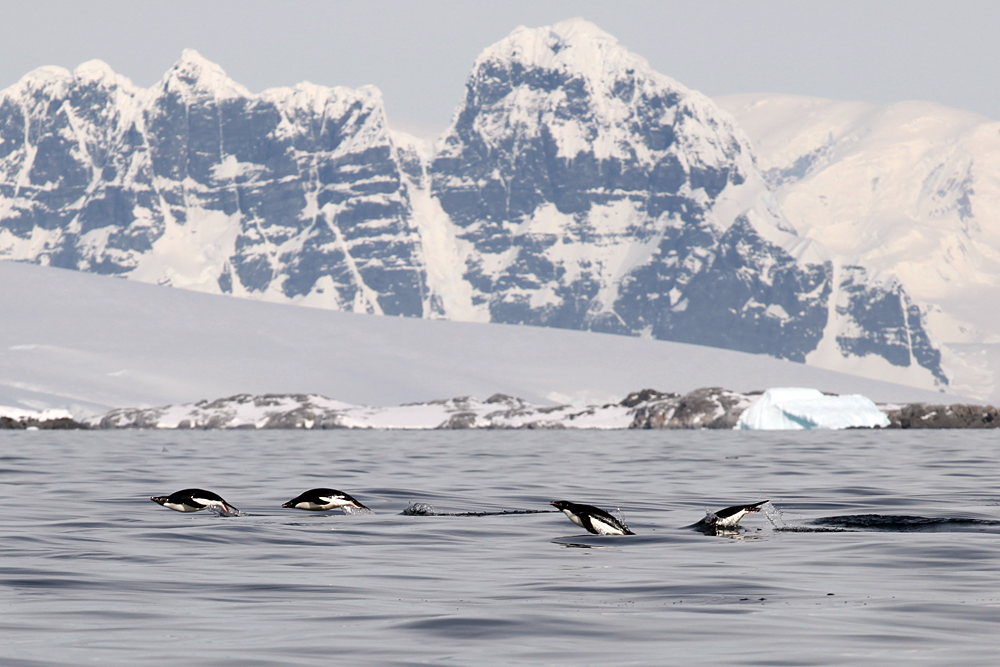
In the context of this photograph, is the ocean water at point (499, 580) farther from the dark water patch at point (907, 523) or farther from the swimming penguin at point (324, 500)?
the swimming penguin at point (324, 500)

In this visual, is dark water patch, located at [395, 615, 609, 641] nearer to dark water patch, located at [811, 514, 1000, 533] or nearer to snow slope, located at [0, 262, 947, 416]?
dark water patch, located at [811, 514, 1000, 533]

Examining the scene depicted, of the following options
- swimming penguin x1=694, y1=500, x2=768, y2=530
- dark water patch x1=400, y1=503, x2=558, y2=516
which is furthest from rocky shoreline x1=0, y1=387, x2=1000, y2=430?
swimming penguin x1=694, y1=500, x2=768, y2=530

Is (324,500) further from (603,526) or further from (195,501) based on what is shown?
(603,526)

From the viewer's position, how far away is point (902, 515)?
72.7 feet

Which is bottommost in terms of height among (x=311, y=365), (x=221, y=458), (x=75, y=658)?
(x=75, y=658)

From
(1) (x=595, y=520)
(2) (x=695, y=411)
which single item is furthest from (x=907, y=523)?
(2) (x=695, y=411)

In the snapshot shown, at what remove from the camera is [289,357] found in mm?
162750

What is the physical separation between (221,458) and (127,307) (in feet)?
416

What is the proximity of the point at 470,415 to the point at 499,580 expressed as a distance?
111 m

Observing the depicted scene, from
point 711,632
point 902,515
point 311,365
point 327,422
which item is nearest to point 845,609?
point 711,632

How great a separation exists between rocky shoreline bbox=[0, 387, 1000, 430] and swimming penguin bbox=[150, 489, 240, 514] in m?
91.5

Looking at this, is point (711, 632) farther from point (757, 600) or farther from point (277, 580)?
point (277, 580)

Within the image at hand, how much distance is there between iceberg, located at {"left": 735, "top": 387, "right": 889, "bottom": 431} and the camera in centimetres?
10525

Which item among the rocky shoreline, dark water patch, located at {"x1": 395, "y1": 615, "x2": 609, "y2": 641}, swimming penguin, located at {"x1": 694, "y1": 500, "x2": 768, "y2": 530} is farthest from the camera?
the rocky shoreline
